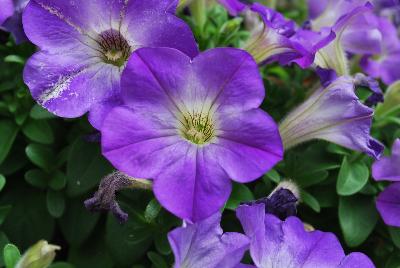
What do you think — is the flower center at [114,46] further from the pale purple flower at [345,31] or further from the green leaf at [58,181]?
the pale purple flower at [345,31]

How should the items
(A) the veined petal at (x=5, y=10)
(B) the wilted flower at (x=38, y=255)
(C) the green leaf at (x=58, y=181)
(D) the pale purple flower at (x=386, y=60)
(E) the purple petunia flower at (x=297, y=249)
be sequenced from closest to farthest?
(B) the wilted flower at (x=38, y=255), (E) the purple petunia flower at (x=297, y=249), (A) the veined petal at (x=5, y=10), (C) the green leaf at (x=58, y=181), (D) the pale purple flower at (x=386, y=60)

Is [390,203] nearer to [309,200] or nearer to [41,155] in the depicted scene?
Result: [309,200]

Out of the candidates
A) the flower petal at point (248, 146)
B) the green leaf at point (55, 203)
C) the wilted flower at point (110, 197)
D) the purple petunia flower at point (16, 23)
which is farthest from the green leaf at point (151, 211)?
the purple petunia flower at point (16, 23)

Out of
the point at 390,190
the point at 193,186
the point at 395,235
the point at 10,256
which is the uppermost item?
the point at 193,186

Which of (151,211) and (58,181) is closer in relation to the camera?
(151,211)

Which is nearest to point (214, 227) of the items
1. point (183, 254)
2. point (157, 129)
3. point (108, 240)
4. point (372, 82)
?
point (183, 254)

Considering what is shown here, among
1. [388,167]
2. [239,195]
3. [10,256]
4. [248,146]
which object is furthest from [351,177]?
[10,256]

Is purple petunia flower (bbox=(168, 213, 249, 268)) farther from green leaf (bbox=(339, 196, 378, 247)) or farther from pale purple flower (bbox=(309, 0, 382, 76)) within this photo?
pale purple flower (bbox=(309, 0, 382, 76))
